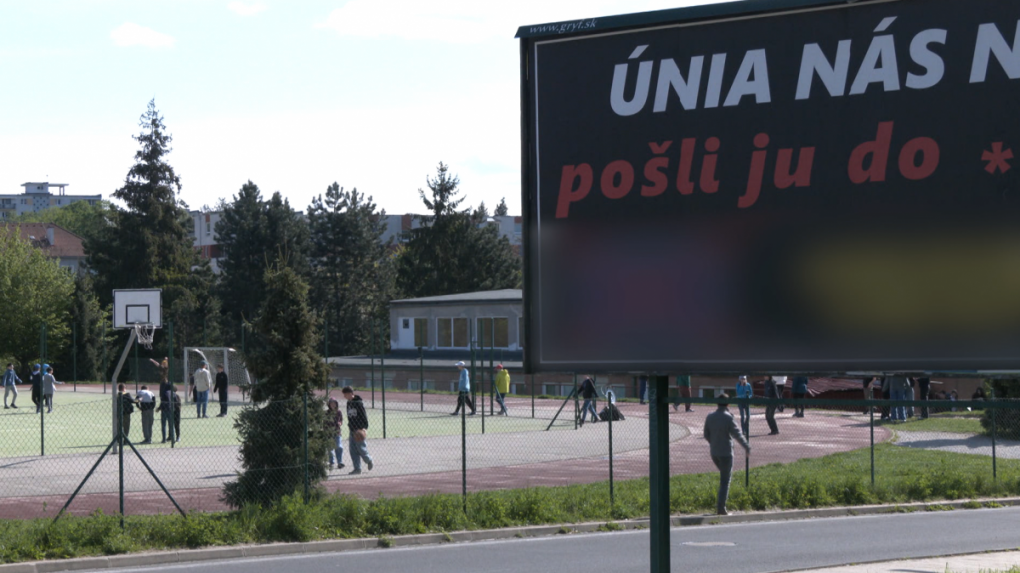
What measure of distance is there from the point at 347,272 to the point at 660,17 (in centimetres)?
9047

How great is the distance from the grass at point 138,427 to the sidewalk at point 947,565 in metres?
18.2

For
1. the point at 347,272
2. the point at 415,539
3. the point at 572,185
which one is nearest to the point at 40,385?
the point at 415,539

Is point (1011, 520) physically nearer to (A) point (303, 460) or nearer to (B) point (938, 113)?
(A) point (303, 460)

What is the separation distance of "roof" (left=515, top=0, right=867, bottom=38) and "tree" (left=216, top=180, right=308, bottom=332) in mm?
82314

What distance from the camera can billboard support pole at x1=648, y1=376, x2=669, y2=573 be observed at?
22.2ft

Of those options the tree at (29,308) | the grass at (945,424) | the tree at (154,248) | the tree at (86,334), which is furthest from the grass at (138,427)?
the tree at (154,248)

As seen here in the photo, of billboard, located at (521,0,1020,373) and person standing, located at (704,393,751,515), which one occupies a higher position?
billboard, located at (521,0,1020,373)

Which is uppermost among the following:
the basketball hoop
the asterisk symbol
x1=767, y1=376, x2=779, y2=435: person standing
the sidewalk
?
the asterisk symbol

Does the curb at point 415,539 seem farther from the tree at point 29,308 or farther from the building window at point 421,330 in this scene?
the tree at point 29,308

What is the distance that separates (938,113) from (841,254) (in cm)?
88

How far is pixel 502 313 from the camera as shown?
63344 mm

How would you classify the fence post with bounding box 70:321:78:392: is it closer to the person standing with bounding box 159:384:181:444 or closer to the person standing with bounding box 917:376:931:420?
the person standing with bounding box 159:384:181:444

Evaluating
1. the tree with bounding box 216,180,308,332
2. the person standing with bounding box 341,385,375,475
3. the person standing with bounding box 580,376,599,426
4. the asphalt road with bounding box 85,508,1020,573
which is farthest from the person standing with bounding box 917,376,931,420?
the tree with bounding box 216,180,308,332

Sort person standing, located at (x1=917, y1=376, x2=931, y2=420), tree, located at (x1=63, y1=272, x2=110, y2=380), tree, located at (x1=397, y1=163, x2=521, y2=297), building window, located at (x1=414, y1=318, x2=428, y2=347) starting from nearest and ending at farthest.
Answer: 1. person standing, located at (x1=917, y1=376, x2=931, y2=420)
2. tree, located at (x1=63, y1=272, x2=110, y2=380)
3. building window, located at (x1=414, y1=318, x2=428, y2=347)
4. tree, located at (x1=397, y1=163, x2=521, y2=297)
